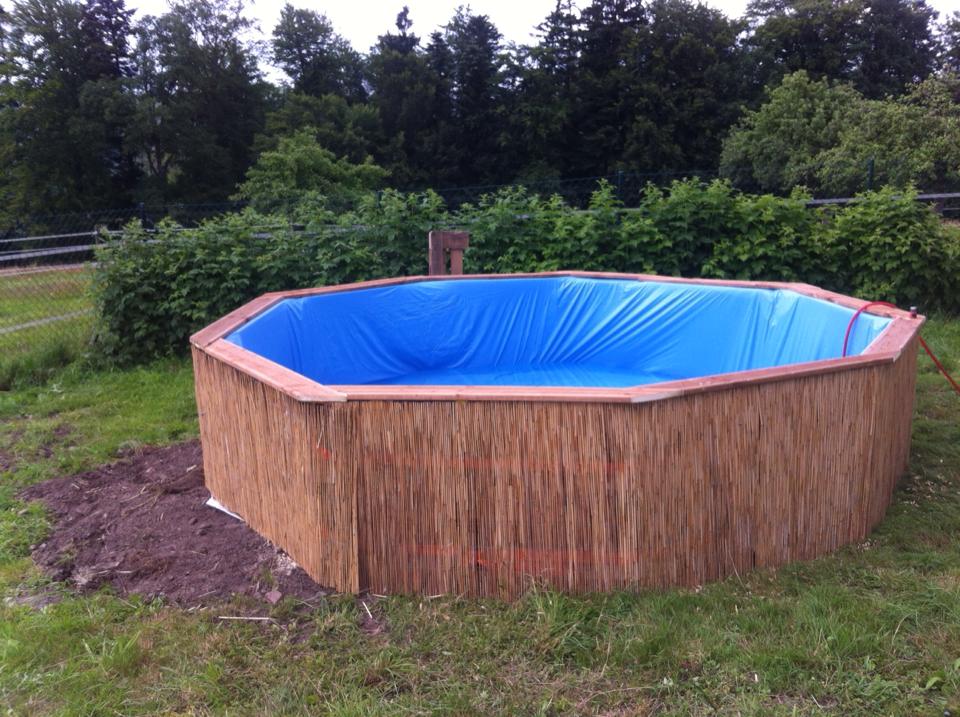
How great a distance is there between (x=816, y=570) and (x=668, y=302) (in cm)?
371

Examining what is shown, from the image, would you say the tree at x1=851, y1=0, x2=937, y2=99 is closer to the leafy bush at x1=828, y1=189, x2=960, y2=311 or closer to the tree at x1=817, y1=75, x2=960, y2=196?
the tree at x1=817, y1=75, x2=960, y2=196

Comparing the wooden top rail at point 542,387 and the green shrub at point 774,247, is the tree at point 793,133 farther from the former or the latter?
the wooden top rail at point 542,387

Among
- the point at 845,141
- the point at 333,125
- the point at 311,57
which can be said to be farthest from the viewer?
the point at 311,57

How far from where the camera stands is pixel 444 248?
747 centimetres

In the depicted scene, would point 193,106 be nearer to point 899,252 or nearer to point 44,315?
point 44,315

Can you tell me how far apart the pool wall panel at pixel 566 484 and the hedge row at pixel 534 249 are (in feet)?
17.2

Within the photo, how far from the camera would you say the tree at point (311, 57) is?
3534 cm

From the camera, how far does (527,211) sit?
8.90 meters

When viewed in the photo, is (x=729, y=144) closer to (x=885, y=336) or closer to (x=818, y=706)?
(x=885, y=336)

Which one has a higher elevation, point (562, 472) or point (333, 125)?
point (333, 125)

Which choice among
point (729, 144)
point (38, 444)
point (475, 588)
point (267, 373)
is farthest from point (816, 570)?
point (729, 144)

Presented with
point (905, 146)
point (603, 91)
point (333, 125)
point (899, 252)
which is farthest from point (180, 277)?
point (603, 91)

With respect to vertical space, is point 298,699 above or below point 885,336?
below

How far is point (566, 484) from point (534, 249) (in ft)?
20.1
